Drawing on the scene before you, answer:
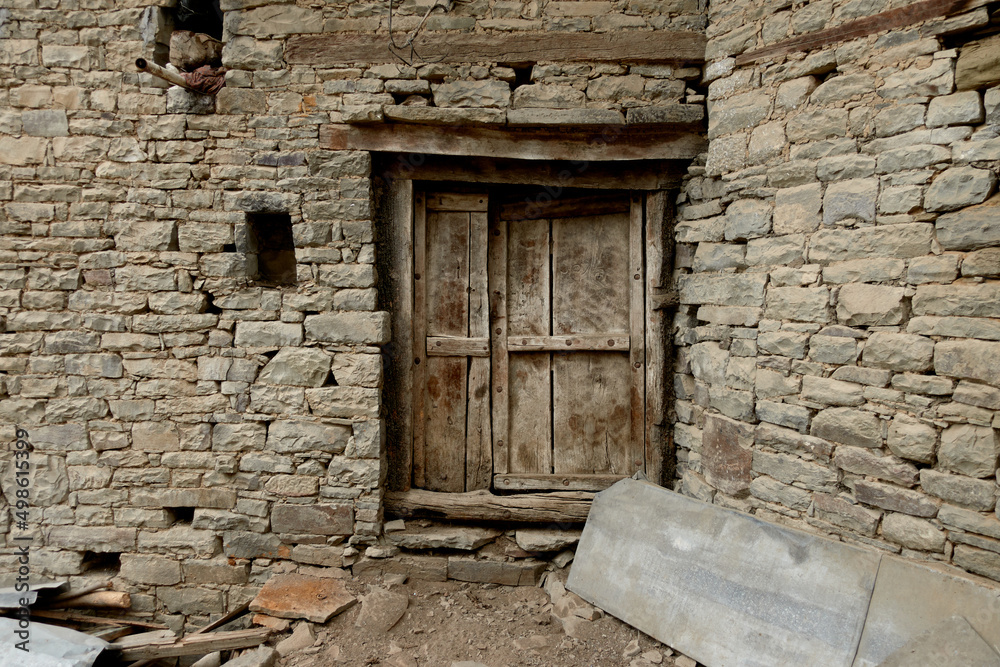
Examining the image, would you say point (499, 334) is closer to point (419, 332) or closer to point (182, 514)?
point (419, 332)

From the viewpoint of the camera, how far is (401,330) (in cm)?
356

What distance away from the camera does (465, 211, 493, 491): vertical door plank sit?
12.1 feet

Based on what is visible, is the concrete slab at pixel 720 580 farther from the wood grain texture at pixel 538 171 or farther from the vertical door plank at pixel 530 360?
the wood grain texture at pixel 538 171

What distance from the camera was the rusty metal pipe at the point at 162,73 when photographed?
298 centimetres

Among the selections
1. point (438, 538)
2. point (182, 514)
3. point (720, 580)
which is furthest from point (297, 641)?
point (720, 580)

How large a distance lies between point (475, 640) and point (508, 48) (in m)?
3.27

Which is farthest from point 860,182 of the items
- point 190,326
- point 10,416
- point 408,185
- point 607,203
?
Answer: point 10,416

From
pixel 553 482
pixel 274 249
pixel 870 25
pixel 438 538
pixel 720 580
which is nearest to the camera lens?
pixel 870 25

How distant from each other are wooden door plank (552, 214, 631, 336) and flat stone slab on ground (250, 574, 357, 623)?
2031 millimetres

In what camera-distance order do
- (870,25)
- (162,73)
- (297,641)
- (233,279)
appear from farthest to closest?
(233,279) < (162,73) < (297,641) < (870,25)

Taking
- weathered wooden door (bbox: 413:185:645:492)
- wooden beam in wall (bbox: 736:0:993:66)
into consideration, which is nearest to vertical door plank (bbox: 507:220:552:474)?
weathered wooden door (bbox: 413:185:645:492)

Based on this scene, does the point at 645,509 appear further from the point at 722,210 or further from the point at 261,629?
the point at 261,629

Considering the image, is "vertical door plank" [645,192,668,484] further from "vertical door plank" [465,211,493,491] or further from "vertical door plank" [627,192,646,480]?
"vertical door plank" [465,211,493,491]

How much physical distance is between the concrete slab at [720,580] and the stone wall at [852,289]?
18cm
